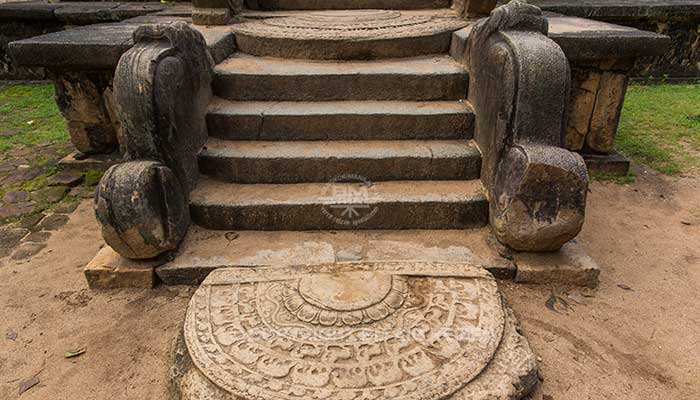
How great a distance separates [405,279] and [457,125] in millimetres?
1320

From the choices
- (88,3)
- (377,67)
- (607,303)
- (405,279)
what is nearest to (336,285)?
(405,279)

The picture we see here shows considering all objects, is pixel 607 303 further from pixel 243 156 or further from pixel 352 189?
pixel 243 156

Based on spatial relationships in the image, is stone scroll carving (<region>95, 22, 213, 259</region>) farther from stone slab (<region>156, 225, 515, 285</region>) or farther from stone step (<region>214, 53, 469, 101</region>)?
stone step (<region>214, 53, 469, 101</region>)

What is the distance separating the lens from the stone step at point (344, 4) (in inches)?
189

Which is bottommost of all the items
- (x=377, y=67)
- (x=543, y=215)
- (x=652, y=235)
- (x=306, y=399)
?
(x=652, y=235)

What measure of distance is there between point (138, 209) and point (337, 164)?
1.21 meters

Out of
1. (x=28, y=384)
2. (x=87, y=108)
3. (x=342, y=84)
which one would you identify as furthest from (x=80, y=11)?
(x=28, y=384)

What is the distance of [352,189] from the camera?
114 inches

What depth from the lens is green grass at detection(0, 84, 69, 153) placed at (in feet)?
14.8

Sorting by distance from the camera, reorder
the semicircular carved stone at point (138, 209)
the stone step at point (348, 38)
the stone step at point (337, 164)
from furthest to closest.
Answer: the stone step at point (348, 38), the stone step at point (337, 164), the semicircular carved stone at point (138, 209)

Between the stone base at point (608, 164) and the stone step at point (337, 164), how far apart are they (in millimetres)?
1451

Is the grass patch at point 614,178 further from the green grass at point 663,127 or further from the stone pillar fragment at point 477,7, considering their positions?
the stone pillar fragment at point 477,7

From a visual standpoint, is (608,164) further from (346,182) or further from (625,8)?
(625,8)

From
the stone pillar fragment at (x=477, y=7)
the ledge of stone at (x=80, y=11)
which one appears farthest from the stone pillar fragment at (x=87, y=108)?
the stone pillar fragment at (x=477, y=7)
